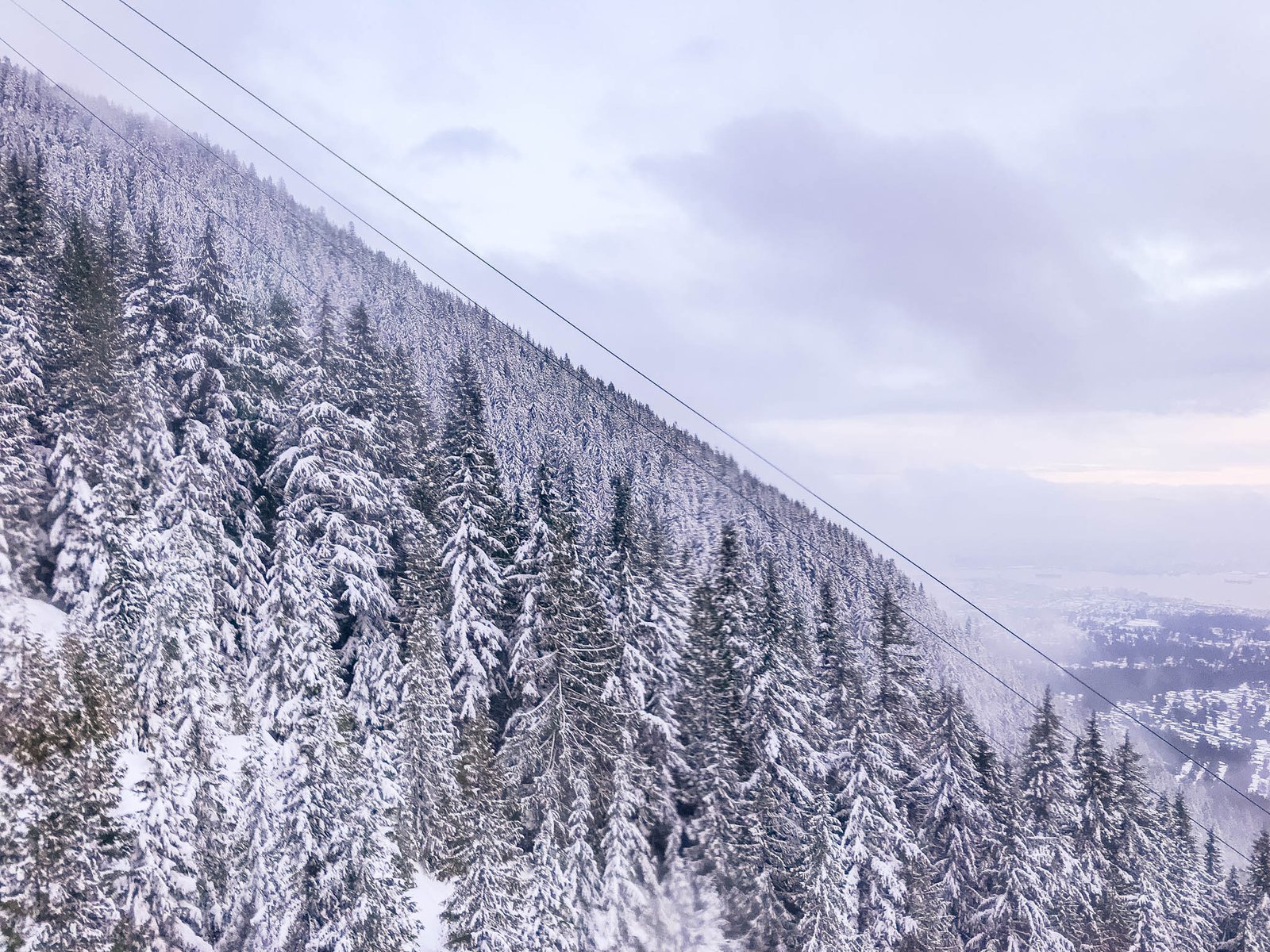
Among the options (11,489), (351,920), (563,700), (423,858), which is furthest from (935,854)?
(11,489)

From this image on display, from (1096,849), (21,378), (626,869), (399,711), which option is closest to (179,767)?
(399,711)

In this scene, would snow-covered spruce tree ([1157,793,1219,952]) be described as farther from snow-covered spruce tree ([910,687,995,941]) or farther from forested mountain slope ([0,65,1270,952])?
snow-covered spruce tree ([910,687,995,941])

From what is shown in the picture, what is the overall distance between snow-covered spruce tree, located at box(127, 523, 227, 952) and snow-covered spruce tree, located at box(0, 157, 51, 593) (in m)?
3.35

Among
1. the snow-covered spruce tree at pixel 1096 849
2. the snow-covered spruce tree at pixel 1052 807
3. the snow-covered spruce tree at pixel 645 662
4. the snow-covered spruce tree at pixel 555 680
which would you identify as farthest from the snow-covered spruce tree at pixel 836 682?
the snow-covered spruce tree at pixel 1096 849

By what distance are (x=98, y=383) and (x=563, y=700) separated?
18.8 meters

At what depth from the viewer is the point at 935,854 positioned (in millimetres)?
31328

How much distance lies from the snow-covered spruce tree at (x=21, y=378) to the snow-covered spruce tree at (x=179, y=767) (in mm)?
3354

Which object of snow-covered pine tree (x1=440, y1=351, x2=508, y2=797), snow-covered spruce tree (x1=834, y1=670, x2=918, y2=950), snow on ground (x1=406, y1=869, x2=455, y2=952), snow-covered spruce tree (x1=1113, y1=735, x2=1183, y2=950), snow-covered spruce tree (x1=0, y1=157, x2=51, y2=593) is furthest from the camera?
snow-covered spruce tree (x1=1113, y1=735, x2=1183, y2=950)

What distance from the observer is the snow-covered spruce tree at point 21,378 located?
18.9 meters

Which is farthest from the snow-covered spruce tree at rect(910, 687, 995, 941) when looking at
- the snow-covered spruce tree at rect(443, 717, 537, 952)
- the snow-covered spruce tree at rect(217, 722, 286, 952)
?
the snow-covered spruce tree at rect(217, 722, 286, 952)

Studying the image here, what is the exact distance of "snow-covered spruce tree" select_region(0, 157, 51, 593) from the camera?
18.9 m

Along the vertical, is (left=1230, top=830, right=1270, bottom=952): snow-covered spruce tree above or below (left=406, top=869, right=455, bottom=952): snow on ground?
above

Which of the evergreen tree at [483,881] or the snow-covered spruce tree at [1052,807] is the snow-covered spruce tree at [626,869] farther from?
the snow-covered spruce tree at [1052,807]

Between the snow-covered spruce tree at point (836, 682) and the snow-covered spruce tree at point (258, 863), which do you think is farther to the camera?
the snow-covered spruce tree at point (836, 682)
